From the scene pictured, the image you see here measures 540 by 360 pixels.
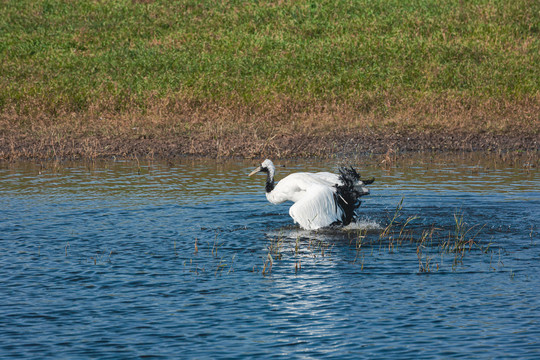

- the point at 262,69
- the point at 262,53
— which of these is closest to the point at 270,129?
the point at 262,69

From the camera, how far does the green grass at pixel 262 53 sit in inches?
1150

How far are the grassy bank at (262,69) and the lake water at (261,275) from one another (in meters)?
9.03

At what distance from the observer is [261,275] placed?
9.96 meters

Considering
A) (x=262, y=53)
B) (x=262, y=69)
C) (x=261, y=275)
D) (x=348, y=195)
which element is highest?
(x=262, y=53)

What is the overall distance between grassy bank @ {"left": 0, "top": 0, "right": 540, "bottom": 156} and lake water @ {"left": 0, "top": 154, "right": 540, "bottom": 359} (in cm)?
903

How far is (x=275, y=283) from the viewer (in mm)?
9570

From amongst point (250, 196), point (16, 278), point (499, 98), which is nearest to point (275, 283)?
point (16, 278)

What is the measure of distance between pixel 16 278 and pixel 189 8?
34.7m

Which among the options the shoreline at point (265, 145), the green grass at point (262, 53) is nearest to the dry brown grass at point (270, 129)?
the shoreline at point (265, 145)

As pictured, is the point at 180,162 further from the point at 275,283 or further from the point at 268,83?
the point at 275,283

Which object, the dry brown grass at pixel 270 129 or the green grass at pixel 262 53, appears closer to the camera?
the dry brown grass at pixel 270 129

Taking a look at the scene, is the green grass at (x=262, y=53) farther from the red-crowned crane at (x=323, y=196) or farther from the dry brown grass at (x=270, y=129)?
the red-crowned crane at (x=323, y=196)

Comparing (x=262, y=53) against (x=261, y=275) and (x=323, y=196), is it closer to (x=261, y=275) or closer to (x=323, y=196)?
(x=323, y=196)

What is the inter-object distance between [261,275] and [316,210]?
2.68 m
